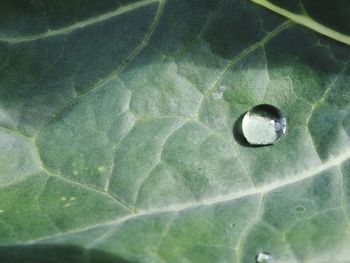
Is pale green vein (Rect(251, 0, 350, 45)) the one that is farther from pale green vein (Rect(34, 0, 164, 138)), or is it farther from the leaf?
pale green vein (Rect(34, 0, 164, 138))

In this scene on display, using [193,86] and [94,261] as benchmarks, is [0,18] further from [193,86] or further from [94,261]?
[94,261]

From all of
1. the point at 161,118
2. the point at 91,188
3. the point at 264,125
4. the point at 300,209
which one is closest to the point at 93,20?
the point at 161,118

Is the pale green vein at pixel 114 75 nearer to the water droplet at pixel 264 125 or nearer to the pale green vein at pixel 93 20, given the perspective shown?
the pale green vein at pixel 93 20

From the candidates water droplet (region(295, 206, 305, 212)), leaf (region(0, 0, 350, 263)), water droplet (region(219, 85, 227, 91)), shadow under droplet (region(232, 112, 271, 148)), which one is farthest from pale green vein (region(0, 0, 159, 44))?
water droplet (region(295, 206, 305, 212))

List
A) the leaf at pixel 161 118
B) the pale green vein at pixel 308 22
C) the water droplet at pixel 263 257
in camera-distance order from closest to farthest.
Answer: the water droplet at pixel 263 257 → the leaf at pixel 161 118 → the pale green vein at pixel 308 22

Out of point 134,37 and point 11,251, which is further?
point 134,37

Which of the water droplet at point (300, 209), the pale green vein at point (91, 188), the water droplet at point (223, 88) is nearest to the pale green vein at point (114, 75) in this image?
the pale green vein at point (91, 188)

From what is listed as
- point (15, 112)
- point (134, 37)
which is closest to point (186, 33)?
point (134, 37)
